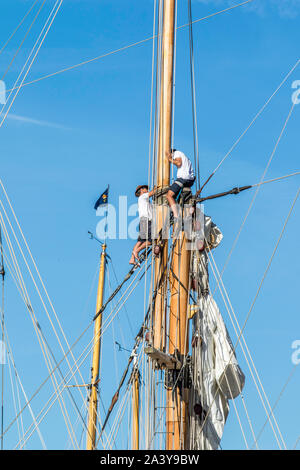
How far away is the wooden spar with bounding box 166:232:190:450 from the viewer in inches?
1064

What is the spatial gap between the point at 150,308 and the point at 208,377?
1.89m

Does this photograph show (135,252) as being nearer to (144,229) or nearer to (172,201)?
(144,229)

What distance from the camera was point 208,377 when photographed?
28203 millimetres

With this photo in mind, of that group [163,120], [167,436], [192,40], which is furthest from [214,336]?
[192,40]

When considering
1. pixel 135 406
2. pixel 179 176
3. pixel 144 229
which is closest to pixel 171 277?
pixel 144 229

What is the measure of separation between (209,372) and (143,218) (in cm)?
355

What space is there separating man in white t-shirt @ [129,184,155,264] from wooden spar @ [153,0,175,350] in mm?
209

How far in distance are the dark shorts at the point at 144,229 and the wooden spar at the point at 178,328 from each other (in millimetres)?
646

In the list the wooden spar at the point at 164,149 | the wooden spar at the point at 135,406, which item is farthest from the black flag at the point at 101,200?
the wooden spar at the point at 164,149

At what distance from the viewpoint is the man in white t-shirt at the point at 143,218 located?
94.6 ft

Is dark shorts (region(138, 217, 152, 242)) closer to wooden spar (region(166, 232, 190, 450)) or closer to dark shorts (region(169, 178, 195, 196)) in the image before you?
wooden spar (region(166, 232, 190, 450))

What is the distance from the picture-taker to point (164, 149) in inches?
1143
